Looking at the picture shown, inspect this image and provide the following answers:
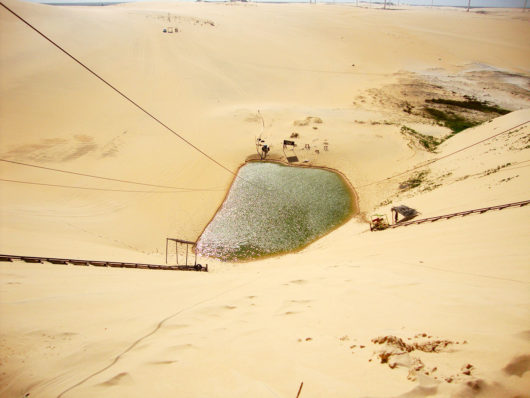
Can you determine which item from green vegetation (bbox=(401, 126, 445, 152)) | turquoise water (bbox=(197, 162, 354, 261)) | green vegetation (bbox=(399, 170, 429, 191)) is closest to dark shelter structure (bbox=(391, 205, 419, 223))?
turquoise water (bbox=(197, 162, 354, 261))

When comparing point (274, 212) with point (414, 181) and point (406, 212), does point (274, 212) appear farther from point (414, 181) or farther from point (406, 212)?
point (414, 181)

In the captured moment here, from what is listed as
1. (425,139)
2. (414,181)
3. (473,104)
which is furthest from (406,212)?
(473,104)

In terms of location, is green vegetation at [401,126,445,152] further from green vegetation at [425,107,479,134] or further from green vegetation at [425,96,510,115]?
green vegetation at [425,96,510,115]

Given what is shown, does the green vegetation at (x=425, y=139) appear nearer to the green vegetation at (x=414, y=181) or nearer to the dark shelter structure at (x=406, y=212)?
the green vegetation at (x=414, y=181)

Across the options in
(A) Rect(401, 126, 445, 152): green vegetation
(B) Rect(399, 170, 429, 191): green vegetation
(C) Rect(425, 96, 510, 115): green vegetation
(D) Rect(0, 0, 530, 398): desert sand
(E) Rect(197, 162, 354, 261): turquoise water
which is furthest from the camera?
(C) Rect(425, 96, 510, 115): green vegetation

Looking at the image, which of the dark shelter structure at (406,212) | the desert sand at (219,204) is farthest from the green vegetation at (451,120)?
the dark shelter structure at (406,212)

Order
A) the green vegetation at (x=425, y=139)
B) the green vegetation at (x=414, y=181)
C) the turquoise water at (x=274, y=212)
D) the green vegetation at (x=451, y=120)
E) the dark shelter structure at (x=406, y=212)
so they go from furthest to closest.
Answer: the green vegetation at (x=451, y=120) < the green vegetation at (x=425, y=139) < the green vegetation at (x=414, y=181) < the turquoise water at (x=274, y=212) < the dark shelter structure at (x=406, y=212)
